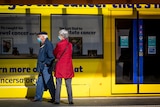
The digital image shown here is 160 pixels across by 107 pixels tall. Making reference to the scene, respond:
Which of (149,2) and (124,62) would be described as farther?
(124,62)

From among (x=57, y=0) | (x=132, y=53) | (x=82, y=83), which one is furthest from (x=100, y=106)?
(x=57, y=0)

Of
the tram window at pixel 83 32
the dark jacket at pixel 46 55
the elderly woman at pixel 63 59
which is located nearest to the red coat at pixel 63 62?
the elderly woman at pixel 63 59

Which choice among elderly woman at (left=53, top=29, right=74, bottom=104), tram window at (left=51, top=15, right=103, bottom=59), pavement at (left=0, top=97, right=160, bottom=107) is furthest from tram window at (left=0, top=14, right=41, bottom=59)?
elderly woman at (left=53, top=29, right=74, bottom=104)

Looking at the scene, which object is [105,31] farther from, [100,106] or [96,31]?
[100,106]

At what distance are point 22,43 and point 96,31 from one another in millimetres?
1949

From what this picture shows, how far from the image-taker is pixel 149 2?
953 centimetres

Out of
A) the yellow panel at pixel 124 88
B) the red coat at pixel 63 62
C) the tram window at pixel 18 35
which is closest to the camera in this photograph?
the red coat at pixel 63 62

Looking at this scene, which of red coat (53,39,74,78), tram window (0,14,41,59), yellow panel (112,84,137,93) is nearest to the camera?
red coat (53,39,74,78)

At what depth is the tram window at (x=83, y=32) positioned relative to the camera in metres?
10.4

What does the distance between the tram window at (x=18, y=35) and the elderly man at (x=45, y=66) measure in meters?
1.00

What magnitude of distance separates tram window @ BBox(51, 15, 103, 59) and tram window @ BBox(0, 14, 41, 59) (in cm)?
53

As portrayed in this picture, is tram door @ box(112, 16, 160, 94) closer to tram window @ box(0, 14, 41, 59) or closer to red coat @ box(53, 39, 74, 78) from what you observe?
red coat @ box(53, 39, 74, 78)

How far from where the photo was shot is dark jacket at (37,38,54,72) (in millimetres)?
9195

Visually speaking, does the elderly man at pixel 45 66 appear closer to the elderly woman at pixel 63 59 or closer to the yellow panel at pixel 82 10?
the elderly woman at pixel 63 59
